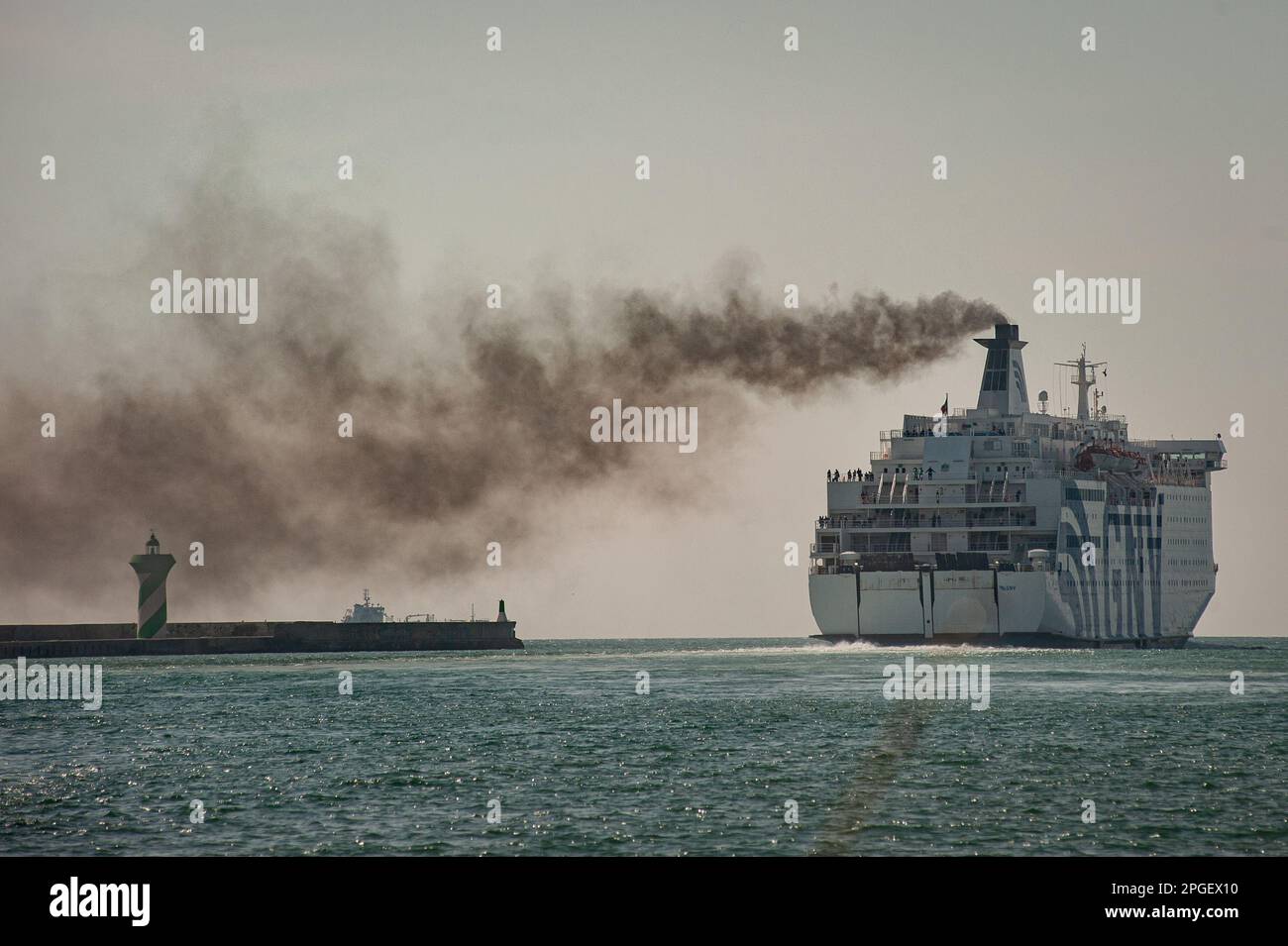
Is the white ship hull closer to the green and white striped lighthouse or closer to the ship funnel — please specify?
the ship funnel

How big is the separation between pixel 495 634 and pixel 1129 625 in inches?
2079

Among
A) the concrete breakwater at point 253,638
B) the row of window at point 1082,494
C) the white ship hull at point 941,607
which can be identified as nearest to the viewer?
the white ship hull at point 941,607

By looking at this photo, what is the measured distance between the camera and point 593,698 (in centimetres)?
7069

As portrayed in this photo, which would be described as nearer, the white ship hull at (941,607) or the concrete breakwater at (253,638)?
the white ship hull at (941,607)

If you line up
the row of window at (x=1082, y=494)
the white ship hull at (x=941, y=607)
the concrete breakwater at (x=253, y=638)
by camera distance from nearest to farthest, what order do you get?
the white ship hull at (x=941, y=607), the row of window at (x=1082, y=494), the concrete breakwater at (x=253, y=638)

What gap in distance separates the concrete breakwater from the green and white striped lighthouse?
92 centimetres

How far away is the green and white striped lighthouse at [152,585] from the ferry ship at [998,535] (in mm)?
45238

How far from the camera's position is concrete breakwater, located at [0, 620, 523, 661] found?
391ft

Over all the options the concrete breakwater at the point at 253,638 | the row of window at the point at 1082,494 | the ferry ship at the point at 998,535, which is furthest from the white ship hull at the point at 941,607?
the concrete breakwater at the point at 253,638

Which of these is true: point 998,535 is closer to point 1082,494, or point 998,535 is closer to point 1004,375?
point 1082,494

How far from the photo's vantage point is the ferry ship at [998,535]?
105m

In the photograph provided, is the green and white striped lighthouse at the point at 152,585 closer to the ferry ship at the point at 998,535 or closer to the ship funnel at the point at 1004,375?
the ferry ship at the point at 998,535
